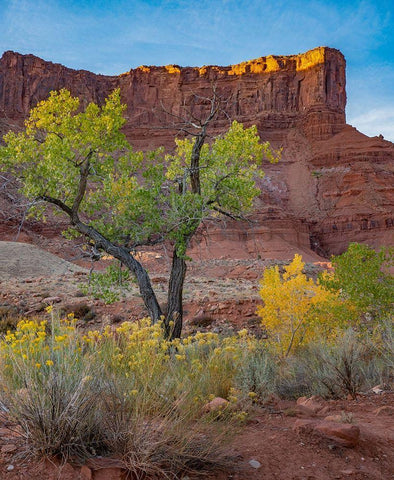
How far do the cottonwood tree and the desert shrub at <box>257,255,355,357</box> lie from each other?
316 centimetres

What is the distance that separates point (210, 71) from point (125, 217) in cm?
8230

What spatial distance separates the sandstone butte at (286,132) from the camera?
5822 centimetres

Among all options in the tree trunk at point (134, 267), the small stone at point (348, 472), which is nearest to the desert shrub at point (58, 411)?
the small stone at point (348, 472)

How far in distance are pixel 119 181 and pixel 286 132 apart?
69323 mm

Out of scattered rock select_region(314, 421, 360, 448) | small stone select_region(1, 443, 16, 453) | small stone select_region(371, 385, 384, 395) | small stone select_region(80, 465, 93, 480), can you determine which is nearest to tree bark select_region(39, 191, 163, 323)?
small stone select_region(371, 385, 384, 395)

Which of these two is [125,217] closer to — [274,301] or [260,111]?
[274,301]

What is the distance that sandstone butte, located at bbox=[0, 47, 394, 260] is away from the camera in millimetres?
58219

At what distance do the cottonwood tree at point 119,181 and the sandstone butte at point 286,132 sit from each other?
126ft

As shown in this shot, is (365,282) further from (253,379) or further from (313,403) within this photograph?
(313,403)

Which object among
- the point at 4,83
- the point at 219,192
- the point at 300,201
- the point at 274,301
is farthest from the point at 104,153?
the point at 4,83

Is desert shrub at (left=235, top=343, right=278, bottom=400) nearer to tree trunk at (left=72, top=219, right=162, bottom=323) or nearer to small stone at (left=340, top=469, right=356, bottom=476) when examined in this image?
small stone at (left=340, top=469, right=356, bottom=476)

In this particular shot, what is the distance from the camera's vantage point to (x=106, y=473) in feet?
9.36

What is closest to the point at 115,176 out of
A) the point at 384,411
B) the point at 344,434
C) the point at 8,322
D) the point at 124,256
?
the point at 124,256

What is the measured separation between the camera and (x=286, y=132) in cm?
7531
